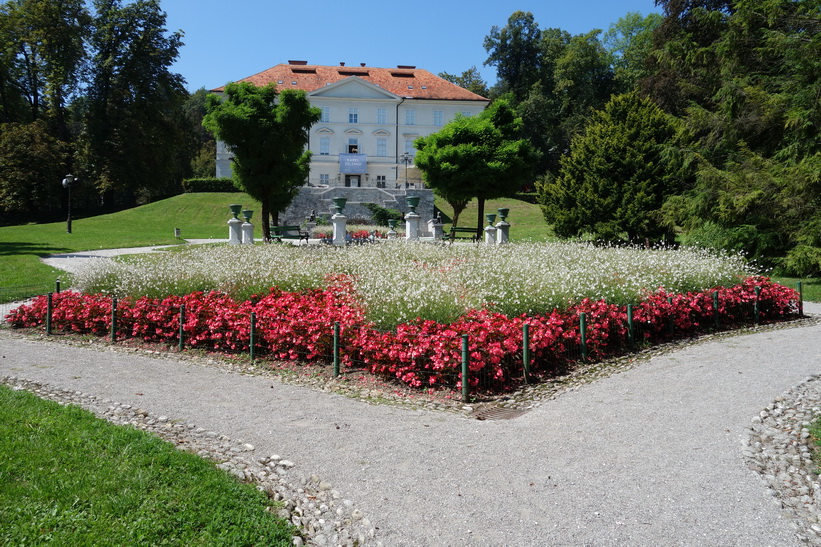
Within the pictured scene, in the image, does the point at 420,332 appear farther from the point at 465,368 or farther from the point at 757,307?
the point at 757,307

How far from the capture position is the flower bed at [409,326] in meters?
6.78

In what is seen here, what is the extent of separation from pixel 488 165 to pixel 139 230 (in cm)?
2150

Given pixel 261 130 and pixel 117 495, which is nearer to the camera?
pixel 117 495

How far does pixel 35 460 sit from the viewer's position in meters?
4.14

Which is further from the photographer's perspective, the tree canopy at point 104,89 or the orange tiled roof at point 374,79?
the orange tiled roof at point 374,79

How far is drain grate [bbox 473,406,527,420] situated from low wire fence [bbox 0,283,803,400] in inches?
14.4

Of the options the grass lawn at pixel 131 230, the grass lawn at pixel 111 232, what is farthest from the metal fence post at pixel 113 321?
the grass lawn at pixel 111 232

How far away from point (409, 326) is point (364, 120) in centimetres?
5016

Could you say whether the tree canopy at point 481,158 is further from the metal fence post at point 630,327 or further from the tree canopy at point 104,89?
the tree canopy at point 104,89

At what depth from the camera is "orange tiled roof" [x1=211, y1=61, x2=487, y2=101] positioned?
54.4 m

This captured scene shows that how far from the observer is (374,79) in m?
57.7

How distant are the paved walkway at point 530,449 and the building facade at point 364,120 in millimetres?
46139

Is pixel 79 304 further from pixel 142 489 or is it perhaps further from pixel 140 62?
pixel 140 62

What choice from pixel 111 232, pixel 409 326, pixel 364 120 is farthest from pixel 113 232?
pixel 409 326
